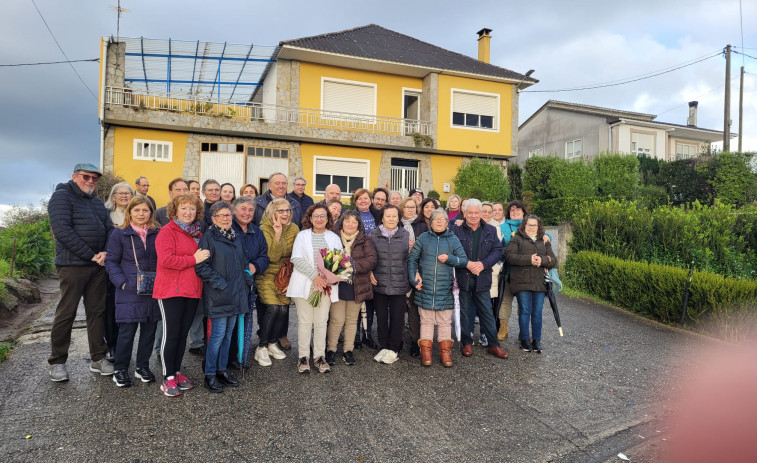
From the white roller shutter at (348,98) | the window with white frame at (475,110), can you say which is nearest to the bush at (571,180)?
the window with white frame at (475,110)

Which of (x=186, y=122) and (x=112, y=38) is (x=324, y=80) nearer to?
(x=186, y=122)

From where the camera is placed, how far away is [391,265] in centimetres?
556

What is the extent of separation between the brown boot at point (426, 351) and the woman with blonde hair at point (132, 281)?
9.87 feet

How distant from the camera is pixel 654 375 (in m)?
5.47

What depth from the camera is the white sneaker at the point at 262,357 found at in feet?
17.3

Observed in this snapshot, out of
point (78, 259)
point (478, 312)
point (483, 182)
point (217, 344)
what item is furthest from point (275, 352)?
point (483, 182)

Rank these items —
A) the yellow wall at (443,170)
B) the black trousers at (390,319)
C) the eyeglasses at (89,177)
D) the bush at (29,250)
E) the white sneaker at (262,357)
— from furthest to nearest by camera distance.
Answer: the yellow wall at (443,170), the bush at (29,250), the black trousers at (390,319), the white sneaker at (262,357), the eyeglasses at (89,177)

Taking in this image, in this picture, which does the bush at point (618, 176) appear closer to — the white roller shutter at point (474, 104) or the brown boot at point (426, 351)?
the white roller shutter at point (474, 104)

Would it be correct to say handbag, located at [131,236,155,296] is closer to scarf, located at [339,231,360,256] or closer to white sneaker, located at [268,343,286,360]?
white sneaker, located at [268,343,286,360]

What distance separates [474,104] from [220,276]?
20259 millimetres

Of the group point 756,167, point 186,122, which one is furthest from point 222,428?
point 756,167

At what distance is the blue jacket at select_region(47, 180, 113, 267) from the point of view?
4.46 metres

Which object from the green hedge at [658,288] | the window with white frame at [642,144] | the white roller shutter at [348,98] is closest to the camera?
the green hedge at [658,288]

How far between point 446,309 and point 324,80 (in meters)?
17.3
